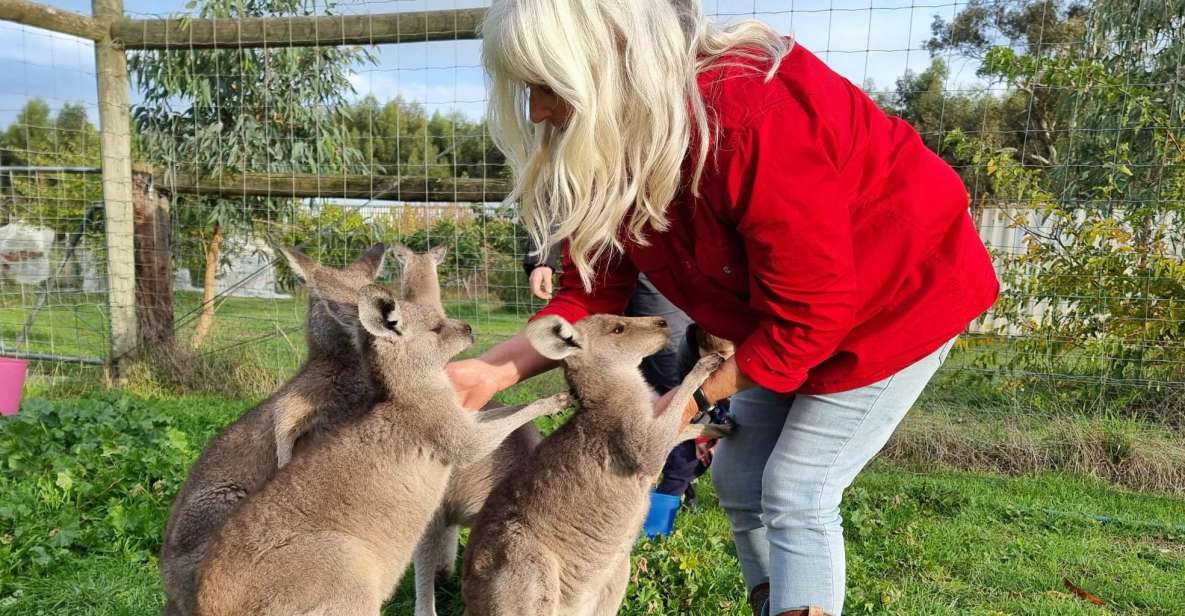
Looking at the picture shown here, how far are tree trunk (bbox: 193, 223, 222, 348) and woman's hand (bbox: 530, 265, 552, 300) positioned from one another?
421cm

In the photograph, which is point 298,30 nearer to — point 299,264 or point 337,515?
point 299,264

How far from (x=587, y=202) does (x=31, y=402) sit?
209 inches

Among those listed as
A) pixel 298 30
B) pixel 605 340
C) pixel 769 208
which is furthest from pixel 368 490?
pixel 298 30

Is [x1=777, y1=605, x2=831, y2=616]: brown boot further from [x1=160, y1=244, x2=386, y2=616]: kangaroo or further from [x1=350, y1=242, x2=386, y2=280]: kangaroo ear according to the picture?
[x1=350, y1=242, x2=386, y2=280]: kangaroo ear

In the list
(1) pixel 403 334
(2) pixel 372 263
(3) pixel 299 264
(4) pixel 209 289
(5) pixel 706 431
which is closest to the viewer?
(5) pixel 706 431

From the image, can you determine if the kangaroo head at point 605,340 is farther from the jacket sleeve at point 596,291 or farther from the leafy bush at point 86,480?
the leafy bush at point 86,480

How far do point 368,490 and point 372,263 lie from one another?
1785 mm

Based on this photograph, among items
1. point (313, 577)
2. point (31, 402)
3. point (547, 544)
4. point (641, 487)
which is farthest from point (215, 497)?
point (31, 402)

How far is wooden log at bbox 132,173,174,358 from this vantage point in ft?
26.4

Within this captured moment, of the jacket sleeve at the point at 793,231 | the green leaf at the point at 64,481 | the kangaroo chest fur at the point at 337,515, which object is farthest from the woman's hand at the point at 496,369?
the green leaf at the point at 64,481

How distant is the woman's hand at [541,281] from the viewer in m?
5.31

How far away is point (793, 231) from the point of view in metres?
2.39

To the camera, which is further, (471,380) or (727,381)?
(471,380)

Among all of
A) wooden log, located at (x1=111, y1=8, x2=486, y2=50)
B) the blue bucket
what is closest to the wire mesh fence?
wooden log, located at (x1=111, y1=8, x2=486, y2=50)
